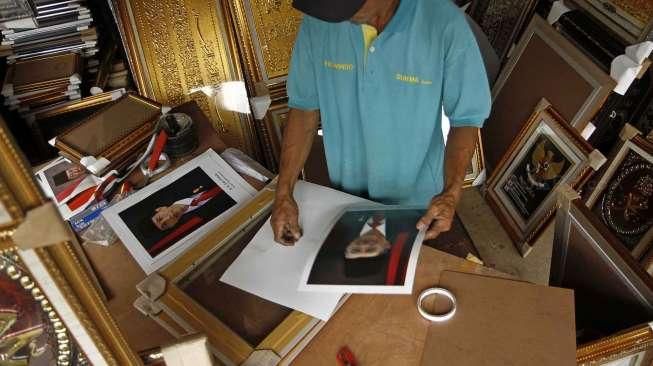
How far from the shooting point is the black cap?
108 cm

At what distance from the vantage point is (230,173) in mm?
1552

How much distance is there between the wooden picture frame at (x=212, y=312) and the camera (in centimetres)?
99

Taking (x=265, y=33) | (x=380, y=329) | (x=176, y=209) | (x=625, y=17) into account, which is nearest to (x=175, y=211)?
(x=176, y=209)

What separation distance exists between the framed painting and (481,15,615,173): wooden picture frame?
1.01 meters

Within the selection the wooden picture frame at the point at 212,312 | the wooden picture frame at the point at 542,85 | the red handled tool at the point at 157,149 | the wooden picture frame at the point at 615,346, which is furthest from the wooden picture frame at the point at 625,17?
the red handled tool at the point at 157,149

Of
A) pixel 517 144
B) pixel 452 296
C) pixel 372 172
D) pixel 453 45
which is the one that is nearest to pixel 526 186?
pixel 517 144

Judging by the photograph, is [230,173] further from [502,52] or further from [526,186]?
[502,52]

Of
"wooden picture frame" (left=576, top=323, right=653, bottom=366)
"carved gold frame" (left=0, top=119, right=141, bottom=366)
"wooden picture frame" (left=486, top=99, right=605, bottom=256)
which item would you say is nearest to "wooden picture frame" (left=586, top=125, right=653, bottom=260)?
"wooden picture frame" (left=486, top=99, right=605, bottom=256)

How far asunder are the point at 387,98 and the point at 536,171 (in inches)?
51.3

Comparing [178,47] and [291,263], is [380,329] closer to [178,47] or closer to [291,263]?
[291,263]

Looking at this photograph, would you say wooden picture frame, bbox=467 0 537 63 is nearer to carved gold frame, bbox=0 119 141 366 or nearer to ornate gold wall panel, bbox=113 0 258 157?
ornate gold wall panel, bbox=113 0 258 157

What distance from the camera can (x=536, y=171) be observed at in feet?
7.81

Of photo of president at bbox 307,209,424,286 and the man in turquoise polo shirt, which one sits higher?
the man in turquoise polo shirt

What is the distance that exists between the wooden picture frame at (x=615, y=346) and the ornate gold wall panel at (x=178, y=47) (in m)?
1.91
